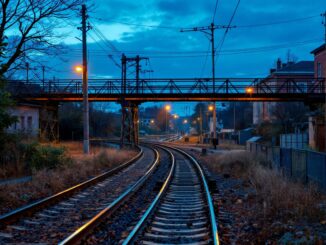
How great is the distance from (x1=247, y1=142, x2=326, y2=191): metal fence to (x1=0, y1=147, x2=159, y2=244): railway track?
5.90 m

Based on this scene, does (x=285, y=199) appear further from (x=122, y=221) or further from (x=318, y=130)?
(x=318, y=130)

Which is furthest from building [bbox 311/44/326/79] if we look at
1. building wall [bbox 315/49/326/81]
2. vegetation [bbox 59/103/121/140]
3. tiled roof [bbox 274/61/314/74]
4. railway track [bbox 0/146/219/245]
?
railway track [bbox 0/146/219/245]

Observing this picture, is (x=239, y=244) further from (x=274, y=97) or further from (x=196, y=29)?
(x=196, y=29)

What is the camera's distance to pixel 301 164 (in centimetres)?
1436

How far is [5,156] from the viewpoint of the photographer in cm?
1638

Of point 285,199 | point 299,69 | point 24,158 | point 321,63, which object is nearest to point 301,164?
point 285,199

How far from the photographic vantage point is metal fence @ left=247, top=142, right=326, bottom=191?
1214 cm

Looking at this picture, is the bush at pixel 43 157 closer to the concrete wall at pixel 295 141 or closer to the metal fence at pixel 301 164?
the metal fence at pixel 301 164

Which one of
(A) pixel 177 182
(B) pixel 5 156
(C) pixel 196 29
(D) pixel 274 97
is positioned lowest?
(A) pixel 177 182

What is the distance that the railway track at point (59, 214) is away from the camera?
7805mm

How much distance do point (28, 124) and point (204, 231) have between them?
32.6m

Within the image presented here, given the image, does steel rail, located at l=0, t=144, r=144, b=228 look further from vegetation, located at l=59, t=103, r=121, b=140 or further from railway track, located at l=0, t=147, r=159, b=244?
vegetation, located at l=59, t=103, r=121, b=140

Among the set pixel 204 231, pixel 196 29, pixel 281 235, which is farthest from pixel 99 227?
pixel 196 29

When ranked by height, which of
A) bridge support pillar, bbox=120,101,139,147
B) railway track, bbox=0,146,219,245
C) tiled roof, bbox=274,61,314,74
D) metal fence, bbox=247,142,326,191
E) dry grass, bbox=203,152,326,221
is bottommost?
railway track, bbox=0,146,219,245
